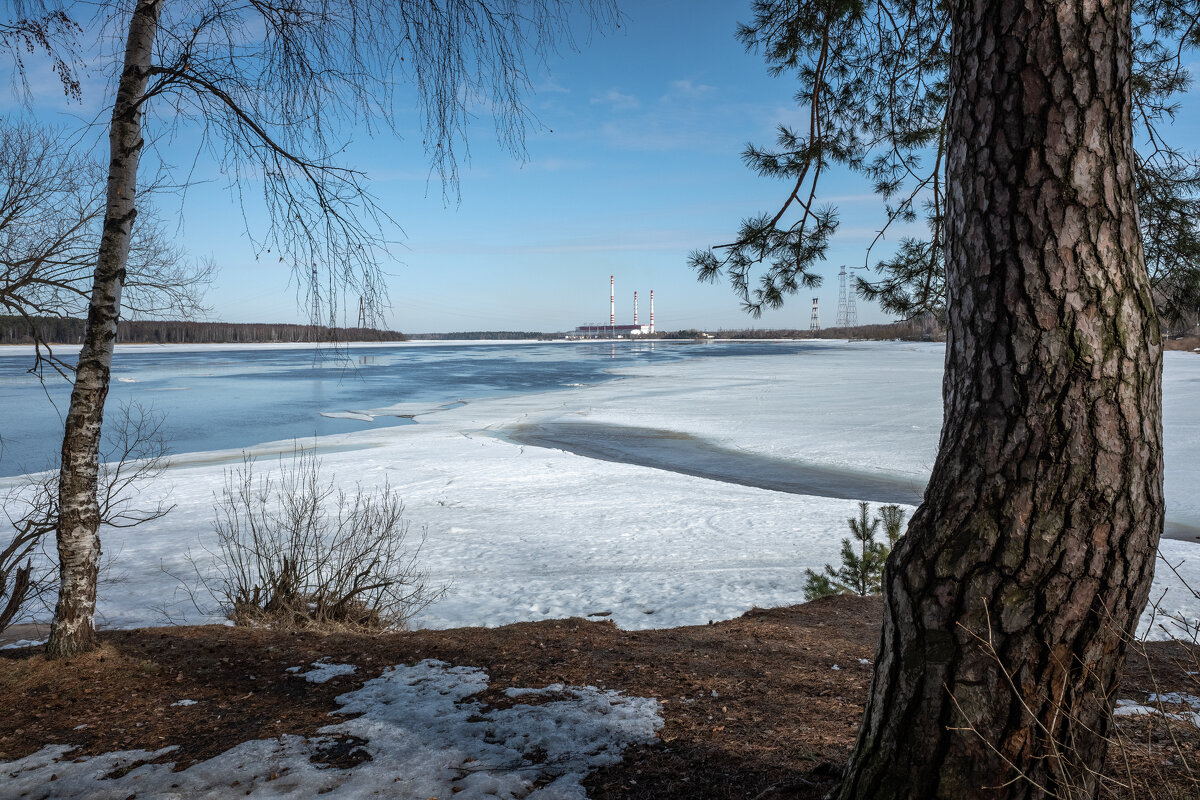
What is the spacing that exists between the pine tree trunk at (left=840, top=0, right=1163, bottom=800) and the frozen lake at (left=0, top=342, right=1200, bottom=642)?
435 cm

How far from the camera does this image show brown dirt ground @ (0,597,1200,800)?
2699 millimetres

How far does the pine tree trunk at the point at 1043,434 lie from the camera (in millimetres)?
1816

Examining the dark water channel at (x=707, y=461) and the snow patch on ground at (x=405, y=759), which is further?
the dark water channel at (x=707, y=461)

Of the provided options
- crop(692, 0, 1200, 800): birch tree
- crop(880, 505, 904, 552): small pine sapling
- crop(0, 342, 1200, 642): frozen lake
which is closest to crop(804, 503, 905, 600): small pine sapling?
crop(880, 505, 904, 552): small pine sapling

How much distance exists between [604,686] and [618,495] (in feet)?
26.0

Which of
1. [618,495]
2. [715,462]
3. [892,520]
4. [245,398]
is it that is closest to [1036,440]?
[892,520]

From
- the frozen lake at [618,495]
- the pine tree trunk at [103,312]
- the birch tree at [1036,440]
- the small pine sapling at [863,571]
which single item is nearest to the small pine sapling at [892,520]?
the small pine sapling at [863,571]

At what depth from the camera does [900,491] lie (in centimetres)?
1239

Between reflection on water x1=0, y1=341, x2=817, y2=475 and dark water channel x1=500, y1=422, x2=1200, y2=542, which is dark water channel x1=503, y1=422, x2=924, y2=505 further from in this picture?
reflection on water x1=0, y1=341, x2=817, y2=475

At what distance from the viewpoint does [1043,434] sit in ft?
5.97

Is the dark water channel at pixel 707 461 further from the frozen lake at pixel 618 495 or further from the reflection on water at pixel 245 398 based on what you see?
the reflection on water at pixel 245 398

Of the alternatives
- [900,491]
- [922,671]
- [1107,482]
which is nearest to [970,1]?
[1107,482]

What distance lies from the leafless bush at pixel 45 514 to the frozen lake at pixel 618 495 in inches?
19.9

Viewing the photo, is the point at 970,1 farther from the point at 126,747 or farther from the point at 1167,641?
the point at 1167,641
